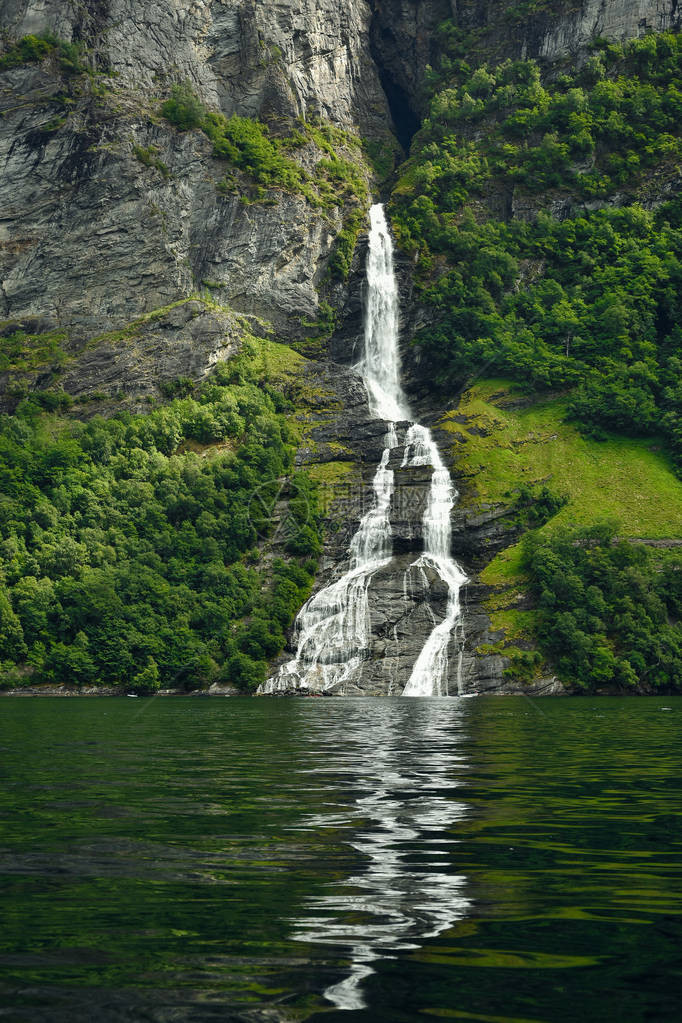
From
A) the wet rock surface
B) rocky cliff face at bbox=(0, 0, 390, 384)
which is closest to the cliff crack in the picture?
rocky cliff face at bbox=(0, 0, 390, 384)

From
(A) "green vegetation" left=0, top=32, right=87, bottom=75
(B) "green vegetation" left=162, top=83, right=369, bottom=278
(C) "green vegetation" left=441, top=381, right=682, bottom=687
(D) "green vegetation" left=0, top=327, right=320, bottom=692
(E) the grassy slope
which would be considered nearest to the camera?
(C) "green vegetation" left=441, top=381, right=682, bottom=687

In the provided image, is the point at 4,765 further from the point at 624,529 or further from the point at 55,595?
the point at 624,529

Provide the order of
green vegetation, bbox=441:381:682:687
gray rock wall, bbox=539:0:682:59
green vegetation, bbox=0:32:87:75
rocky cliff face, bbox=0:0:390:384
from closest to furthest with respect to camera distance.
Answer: green vegetation, bbox=441:381:682:687, rocky cliff face, bbox=0:0:390:384, green vegetation, bbox=0:32:87:75, gray rock wall, bbox=539:0:682:59

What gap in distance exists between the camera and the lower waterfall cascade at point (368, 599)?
225 ft

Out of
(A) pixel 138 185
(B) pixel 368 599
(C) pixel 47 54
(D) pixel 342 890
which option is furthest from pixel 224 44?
(D) pixel 342 890

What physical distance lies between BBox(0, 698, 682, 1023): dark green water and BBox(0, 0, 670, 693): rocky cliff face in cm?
7539

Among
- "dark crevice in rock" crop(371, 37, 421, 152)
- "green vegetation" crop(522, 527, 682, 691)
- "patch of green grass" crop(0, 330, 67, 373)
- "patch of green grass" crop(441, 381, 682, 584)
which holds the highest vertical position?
"dark crevice in rock" crop(371, 37, 421, 152)

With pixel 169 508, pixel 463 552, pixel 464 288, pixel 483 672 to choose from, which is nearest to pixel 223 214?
pixel 464 288

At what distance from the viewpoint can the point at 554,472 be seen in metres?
88.2

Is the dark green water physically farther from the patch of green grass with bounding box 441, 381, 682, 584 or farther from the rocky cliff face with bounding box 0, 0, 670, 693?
the rocky cliff face with bounding box 0, 0, 670, 693

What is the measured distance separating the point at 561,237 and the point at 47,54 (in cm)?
7064

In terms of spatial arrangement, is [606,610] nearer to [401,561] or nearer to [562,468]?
[401,561]

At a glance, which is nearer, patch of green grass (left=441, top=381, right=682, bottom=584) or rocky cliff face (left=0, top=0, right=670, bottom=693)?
patch of green grass (left=441, top=381, right=682, bottom=584)

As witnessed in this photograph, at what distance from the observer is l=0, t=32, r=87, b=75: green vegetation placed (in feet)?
411
